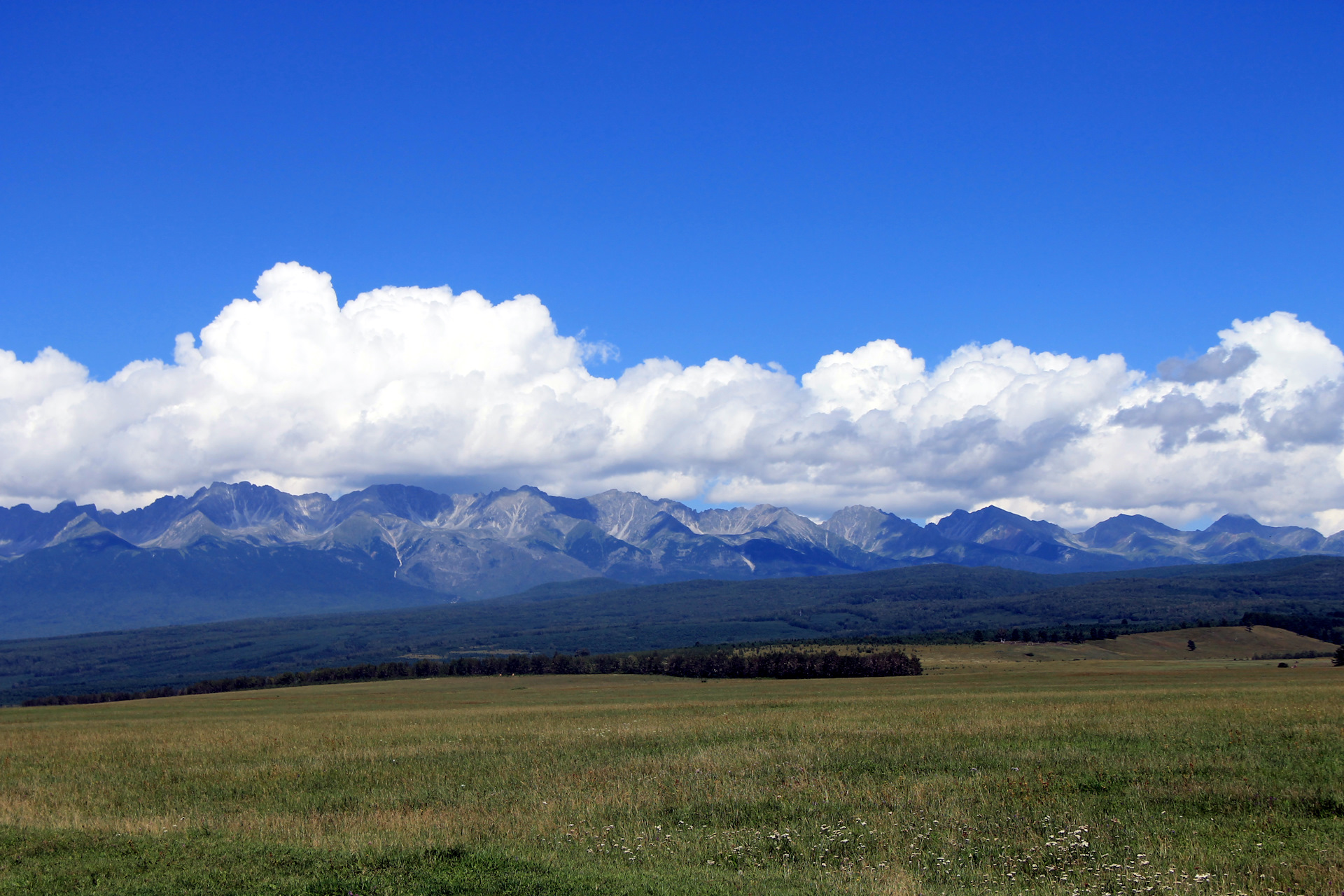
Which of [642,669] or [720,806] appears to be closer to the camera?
[720,806]

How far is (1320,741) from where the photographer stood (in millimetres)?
29578

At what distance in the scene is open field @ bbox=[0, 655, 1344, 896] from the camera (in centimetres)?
1762

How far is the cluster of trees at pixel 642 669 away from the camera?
152875 millimetres

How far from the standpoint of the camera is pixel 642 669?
Answer: 18362 centimetres

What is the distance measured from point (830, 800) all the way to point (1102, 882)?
8.22 meters

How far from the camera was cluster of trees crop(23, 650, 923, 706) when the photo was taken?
502ft

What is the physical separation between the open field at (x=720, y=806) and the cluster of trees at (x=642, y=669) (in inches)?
4178

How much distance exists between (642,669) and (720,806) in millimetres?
162951

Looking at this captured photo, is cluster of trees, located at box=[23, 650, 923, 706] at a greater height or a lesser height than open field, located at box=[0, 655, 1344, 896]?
lesser

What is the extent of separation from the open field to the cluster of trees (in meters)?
106

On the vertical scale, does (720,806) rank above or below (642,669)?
above

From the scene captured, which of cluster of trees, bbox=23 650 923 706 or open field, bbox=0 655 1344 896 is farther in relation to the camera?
cluster of trees, bbox=23 650 923 706

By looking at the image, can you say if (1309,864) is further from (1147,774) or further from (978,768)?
(978,768)

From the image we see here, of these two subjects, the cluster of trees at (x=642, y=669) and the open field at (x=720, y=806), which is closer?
the open field at (x=720, y=806)
